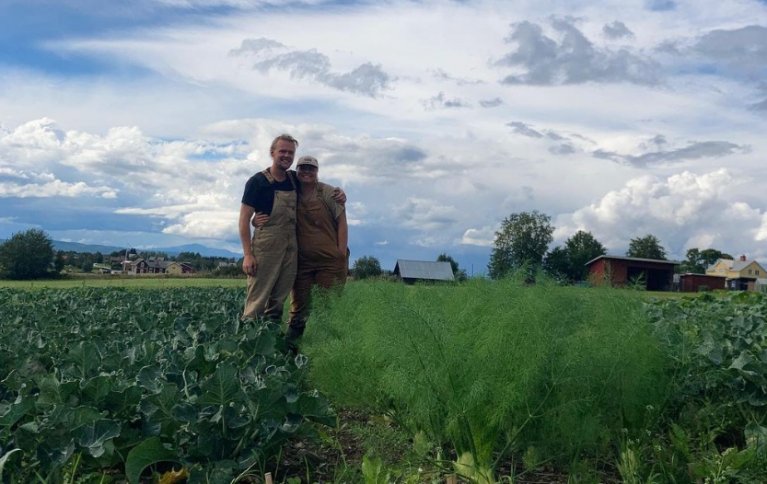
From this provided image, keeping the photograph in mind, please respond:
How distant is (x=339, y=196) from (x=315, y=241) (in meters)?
0.51

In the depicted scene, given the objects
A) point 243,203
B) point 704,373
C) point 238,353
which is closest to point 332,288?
point 243,203

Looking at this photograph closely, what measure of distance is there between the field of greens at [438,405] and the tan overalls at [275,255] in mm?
2328

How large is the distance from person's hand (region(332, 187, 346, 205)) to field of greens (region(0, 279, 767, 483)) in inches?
105

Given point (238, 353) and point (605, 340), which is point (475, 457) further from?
point (238, 353)

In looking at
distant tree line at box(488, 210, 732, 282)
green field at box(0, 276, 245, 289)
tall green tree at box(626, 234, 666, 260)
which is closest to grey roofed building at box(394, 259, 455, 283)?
distant tree line at box(488, 210, 732, 282)

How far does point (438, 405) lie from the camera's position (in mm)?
3684

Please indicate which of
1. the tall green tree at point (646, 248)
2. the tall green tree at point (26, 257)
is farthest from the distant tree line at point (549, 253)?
the tall green tree at point (26, 257)

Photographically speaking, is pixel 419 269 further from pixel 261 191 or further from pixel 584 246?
pixel 584 246

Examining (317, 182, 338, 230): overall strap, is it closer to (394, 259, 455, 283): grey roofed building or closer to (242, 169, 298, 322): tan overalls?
(242, 169, 298, 322): tan overalls

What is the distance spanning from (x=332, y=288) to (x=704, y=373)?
3759 millimetres

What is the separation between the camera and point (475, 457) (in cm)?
366

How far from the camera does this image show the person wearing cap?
745cm

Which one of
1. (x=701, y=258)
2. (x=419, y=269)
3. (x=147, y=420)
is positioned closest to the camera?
(x=147, y=420)

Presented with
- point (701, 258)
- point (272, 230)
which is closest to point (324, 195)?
point (272, 230)
